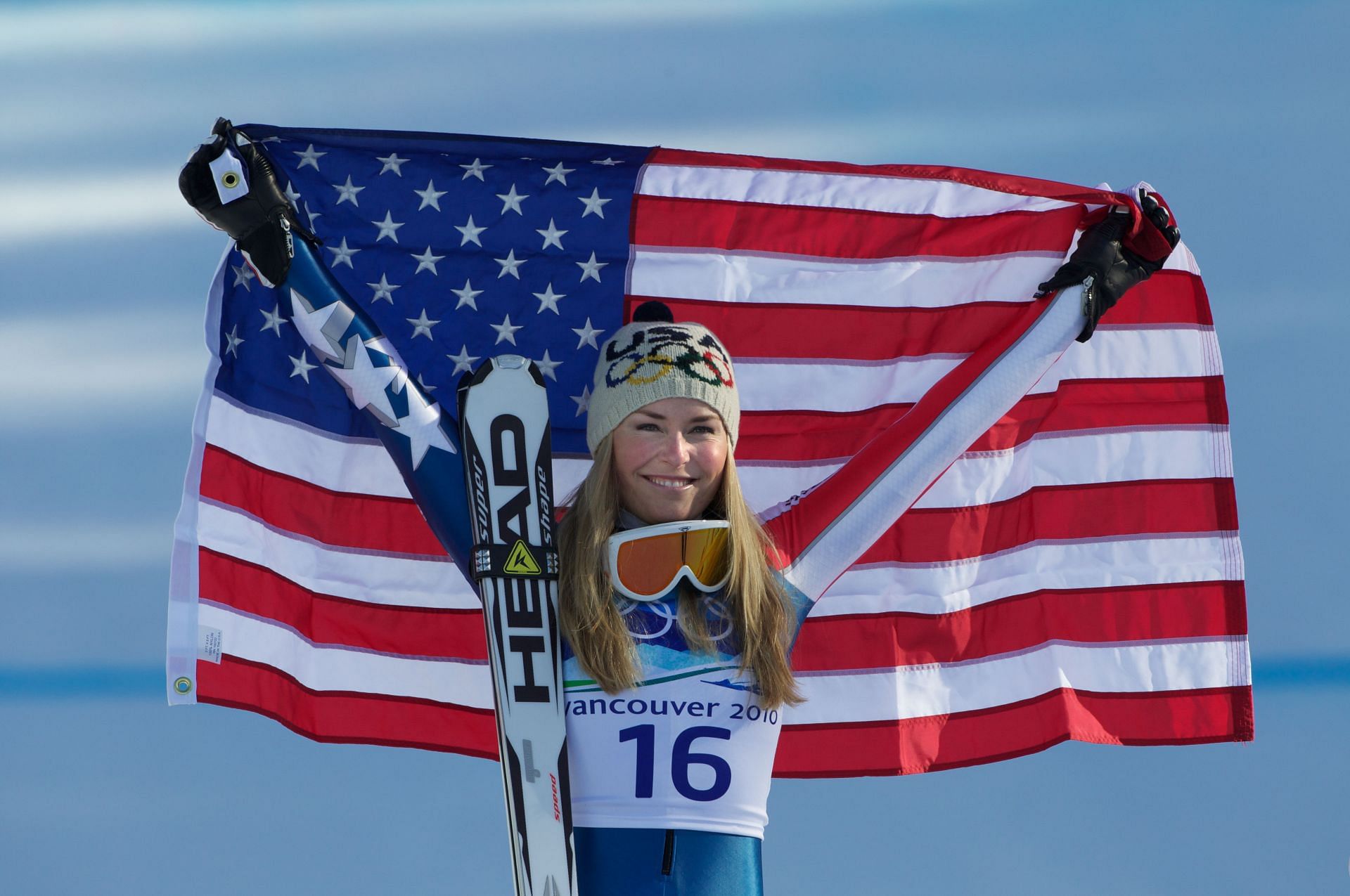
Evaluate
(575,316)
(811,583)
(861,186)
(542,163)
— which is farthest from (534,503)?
(861,186)

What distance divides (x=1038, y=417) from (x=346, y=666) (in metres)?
2.00

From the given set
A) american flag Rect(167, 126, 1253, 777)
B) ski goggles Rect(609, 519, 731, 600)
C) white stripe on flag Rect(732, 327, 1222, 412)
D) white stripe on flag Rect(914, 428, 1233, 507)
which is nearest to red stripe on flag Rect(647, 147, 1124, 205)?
american flag Rect(167, 126, 1253, 777)

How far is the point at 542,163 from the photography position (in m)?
3.90

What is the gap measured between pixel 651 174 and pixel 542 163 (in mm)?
297

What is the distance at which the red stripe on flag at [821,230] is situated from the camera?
3.93m

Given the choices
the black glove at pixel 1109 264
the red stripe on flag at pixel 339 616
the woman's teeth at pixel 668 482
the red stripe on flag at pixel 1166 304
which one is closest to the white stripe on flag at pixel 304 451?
the red stripe on flag at pixel 339 616

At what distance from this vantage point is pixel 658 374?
3.07 m

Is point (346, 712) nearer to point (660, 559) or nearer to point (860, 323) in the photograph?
point (660, 559)

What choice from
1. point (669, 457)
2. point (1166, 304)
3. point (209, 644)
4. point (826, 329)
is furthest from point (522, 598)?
point (1166, 304)

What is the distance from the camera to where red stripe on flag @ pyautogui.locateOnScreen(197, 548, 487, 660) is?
3.74 meters

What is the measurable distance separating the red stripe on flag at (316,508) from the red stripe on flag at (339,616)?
145 millimetres

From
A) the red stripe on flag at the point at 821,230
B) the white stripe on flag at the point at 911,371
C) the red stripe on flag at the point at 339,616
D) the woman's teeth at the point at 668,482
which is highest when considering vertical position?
the red stripe on flag at the point at 821,230

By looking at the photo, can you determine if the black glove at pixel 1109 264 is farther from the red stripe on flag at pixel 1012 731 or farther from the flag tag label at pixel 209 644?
the flag tag label at pixel 209 644

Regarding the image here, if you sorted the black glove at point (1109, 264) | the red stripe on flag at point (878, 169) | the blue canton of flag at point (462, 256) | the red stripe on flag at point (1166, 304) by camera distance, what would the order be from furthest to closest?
1. the red stripe on flag at point (1166, 304)
2. the red stripe on flag at point (878, 169)
3. the blue canton of flag at point (462, 256)
4. the black glove at point (1109, 264)
